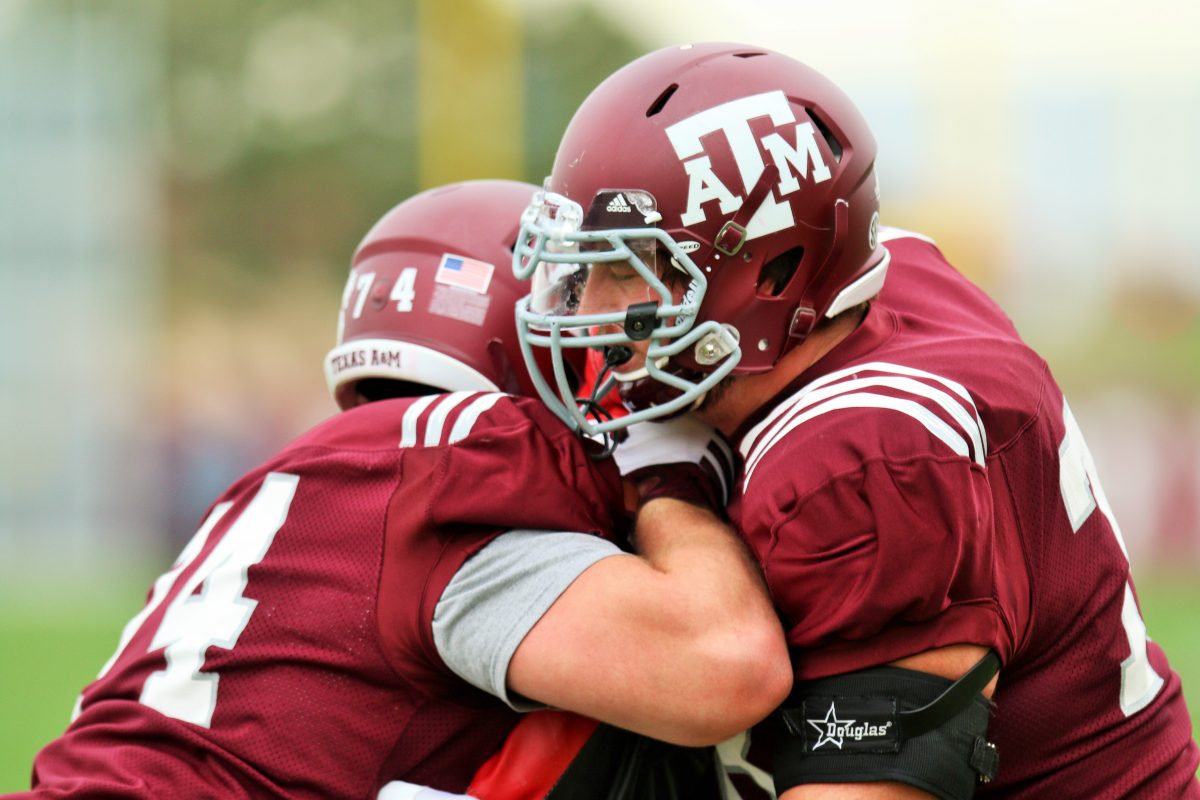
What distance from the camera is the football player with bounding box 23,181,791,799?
2.06m

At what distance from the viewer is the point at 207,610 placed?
2.33 meters

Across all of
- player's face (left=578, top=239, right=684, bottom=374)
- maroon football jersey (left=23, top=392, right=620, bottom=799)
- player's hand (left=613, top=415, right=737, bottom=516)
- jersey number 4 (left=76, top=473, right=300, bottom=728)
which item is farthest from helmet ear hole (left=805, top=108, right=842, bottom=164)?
jersey number 4 (left=76, top=473, right=300, bottom=728)

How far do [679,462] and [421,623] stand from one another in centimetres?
51

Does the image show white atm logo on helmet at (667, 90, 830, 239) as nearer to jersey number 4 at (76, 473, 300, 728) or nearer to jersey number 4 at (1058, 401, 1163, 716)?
jersey number 4 at (1058, 401, 1163, 716)

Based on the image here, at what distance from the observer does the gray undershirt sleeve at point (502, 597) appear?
6.86 feet

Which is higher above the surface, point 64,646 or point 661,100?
point 661,100

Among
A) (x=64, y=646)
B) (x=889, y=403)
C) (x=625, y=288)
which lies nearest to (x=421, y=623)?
(x=625, y=288)

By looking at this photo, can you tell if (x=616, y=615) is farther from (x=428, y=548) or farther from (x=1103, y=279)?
(x=1103, y=279)

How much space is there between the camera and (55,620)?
1038cm

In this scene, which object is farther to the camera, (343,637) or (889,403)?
(343,637)

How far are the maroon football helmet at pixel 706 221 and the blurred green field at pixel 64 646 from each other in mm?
3979

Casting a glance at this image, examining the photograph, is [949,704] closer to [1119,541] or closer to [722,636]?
[722,636]

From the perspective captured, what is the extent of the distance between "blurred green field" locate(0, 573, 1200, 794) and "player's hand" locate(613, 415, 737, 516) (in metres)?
3.86

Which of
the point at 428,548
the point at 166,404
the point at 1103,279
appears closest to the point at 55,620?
the point at 166,404
